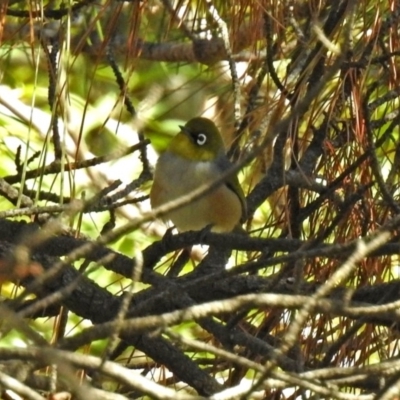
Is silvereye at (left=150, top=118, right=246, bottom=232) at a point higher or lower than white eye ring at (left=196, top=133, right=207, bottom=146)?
lower

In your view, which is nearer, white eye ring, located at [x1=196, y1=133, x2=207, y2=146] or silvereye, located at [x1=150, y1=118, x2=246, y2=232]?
silvereye, located at [x1=150, y1=118, x2=246, y2=232]

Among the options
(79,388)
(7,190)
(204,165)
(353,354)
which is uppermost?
(204,165)

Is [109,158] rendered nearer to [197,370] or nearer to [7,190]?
[7,190]

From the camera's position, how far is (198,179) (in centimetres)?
396

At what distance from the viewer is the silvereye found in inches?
149

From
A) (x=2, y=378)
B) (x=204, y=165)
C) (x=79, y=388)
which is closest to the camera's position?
(x=79, y=388)

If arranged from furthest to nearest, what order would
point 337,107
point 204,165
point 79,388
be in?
point 204,165 < point 337,107 < point 79,388

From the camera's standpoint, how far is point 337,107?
9.26ft

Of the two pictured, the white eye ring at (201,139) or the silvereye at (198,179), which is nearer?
the silvereye at (198,179)

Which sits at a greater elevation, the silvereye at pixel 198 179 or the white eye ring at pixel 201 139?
the white eye ring at pixel 201 139

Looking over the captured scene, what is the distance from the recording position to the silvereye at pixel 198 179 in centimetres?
377

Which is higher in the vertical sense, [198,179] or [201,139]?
[201,139]

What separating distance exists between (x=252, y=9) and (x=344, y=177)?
0.48 meters

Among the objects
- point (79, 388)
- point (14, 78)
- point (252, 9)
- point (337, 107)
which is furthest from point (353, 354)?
point (14, 78)
